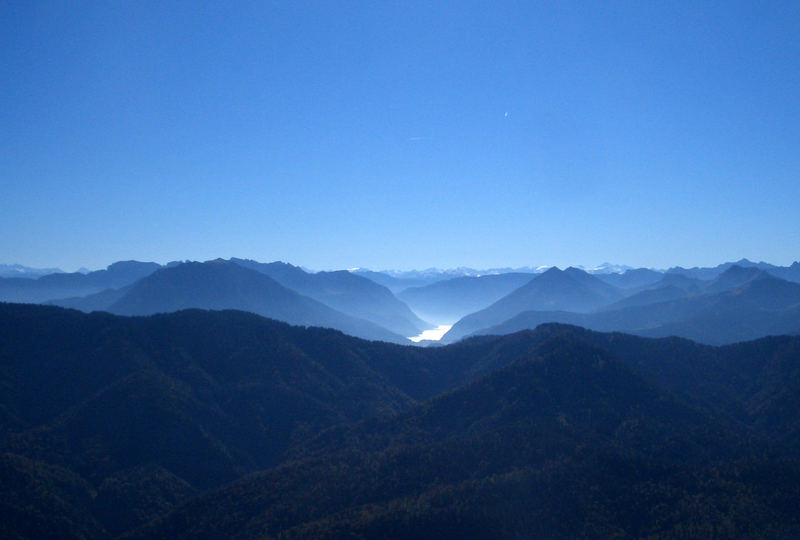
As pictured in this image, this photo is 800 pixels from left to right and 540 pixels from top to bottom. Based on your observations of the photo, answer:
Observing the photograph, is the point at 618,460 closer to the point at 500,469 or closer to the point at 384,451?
the point at 500,469

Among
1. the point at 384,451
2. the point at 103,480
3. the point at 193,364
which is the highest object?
the point at 193,364

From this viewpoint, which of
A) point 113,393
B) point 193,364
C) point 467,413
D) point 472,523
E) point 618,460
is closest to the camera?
point 472,523

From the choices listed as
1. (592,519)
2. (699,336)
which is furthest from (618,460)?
(699,336)

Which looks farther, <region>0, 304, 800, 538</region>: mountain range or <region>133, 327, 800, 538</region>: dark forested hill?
<region>0, 304, 800, 538</region>: mountain range

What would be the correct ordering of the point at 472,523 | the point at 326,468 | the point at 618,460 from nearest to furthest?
A: the point at 472,523
the point at 618,460
the point at 326,468

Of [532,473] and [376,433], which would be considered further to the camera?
[376,433]

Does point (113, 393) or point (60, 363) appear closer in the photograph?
point (113, 393)

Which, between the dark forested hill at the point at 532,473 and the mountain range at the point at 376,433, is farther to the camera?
the mountain range at the point at 376,433

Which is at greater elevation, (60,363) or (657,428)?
(60,363)

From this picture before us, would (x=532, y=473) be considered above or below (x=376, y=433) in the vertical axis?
above

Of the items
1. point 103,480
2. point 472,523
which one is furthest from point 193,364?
point 472,523
